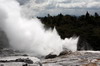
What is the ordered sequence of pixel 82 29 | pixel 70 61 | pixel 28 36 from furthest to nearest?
pixel 82 29 < pixel 28 36 < pixel 70 61

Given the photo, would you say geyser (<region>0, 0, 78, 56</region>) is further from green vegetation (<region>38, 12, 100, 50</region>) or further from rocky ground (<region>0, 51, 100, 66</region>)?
green vegetation (<region>38, 12, 100, 50</region>)

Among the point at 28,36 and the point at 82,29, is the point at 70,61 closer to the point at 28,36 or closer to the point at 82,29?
the point at 28,36

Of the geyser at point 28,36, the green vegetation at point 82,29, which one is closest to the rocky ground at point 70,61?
the geyser at point 28,36

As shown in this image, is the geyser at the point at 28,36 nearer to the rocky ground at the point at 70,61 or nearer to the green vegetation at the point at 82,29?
the rocky ground at the point at 70,61

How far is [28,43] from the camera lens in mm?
42781

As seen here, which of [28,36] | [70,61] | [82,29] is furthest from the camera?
[82,29]

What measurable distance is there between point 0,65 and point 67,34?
81.4 metres

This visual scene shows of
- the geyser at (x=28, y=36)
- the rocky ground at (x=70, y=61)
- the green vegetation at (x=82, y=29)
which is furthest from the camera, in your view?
the green vegetation at (x=82, y=29)

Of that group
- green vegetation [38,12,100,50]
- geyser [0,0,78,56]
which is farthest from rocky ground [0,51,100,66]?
green vegetation [38,12,100,50]

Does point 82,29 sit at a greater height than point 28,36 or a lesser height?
greater

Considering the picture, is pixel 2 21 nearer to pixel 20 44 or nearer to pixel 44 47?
pixel 20 44

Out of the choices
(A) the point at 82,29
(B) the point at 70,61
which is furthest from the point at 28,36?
(A) the point at 82,29

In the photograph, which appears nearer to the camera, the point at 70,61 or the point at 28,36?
the point at 70,61

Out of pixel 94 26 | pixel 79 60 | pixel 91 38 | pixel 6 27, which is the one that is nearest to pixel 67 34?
pixel 91 38
